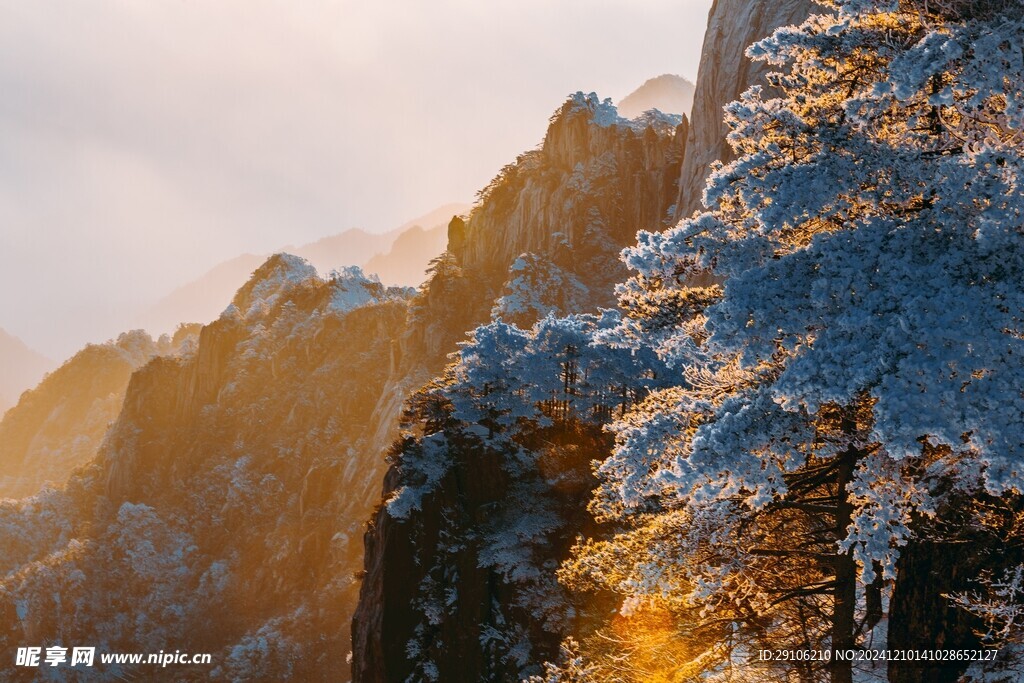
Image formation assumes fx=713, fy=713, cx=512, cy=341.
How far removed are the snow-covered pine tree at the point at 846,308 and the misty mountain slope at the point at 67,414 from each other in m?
170

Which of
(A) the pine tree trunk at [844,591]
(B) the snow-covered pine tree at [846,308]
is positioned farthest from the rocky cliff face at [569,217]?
(A) the pine tree trunk at [844,591]

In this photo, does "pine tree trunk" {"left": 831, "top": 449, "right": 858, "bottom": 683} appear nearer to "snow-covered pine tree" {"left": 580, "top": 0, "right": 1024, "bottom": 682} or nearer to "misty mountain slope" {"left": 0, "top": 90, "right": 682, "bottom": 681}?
"snow-covered pine tree" {"left": 580, "top": 0, "right": 1024, "bottom": 682}

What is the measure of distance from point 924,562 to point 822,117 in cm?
571

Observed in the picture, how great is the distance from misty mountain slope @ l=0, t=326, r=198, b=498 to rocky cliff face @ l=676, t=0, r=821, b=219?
12830 centimetres

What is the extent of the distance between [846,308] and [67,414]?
665 ft

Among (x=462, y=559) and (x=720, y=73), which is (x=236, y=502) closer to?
(x=462, y=559)

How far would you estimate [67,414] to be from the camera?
174625 mm

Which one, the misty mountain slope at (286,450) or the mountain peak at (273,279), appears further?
the mountain peak at (273,279)

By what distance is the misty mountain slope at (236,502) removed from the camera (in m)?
83.0

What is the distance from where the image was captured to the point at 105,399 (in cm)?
17175

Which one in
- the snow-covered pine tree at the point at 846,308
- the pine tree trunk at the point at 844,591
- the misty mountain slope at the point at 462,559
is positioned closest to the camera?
the snow-covered pine tree at the point at 846,308

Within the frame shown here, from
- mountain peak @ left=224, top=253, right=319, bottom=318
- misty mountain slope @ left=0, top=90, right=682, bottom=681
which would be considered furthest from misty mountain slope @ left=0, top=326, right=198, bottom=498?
misty mountain slope @ left=0, top=90, right=682, bottom=681

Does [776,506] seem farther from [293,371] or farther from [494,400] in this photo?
[293,371]

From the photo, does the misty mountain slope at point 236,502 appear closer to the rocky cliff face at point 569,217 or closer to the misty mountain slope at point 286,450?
the misty mountain slope at point 286,450
